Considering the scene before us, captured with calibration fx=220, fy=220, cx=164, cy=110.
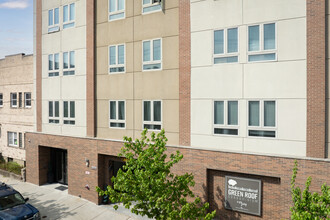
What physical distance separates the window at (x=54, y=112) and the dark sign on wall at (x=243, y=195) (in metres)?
12.3

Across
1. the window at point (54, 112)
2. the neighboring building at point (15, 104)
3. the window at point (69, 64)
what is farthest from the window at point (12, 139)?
the window at point (69, 64)

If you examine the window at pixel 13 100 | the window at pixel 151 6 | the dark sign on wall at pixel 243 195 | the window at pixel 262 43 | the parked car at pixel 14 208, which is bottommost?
the parked car at pixel 14 208

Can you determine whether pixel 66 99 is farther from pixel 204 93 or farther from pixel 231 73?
pixel 231 73

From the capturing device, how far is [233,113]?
10.3m

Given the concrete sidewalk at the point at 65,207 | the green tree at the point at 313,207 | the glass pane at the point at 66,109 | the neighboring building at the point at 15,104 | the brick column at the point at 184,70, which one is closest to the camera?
the green tree at the point at 313,207

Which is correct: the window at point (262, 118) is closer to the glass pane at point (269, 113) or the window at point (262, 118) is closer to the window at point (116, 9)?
the glass pane at point (269, 113)

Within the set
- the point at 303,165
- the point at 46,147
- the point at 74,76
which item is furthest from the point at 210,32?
the point at 46,147

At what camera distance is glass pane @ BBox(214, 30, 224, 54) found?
415 inches

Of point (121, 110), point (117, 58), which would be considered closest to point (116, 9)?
point (117, 58)

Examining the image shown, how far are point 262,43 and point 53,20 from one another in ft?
46.9

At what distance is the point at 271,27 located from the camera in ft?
31.6

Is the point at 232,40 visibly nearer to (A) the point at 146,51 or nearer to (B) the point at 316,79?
(B) the point at 316,79

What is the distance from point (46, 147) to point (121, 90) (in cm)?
869

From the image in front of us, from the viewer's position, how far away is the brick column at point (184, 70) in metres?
11.2
